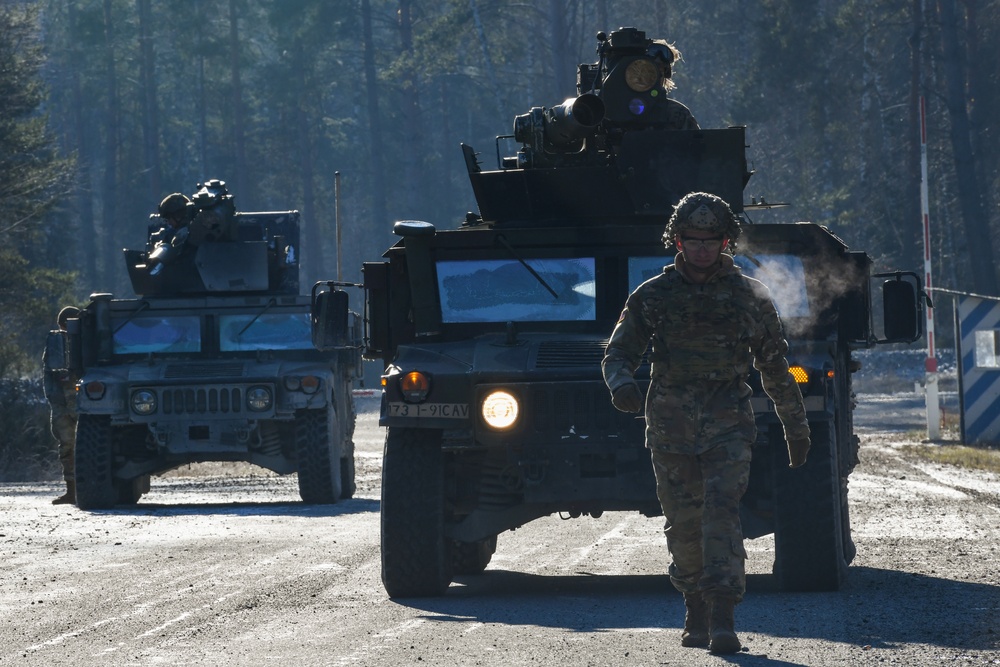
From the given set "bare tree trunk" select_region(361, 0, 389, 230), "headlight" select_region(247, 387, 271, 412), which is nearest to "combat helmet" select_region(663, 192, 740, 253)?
"headlight" select_region(247, 387, 271, 412)

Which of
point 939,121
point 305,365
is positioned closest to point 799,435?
point 305,365

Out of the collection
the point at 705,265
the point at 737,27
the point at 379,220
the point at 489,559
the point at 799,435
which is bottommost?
the point at 489,559

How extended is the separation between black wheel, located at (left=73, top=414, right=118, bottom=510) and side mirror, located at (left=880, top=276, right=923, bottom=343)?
9.02m

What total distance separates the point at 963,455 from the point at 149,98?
181ft

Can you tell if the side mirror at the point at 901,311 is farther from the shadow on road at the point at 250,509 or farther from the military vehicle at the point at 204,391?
the military vehicle at the point at 204,391

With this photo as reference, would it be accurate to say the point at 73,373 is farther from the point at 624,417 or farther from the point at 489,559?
the point at 624,417

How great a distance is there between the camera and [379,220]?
68.9 m

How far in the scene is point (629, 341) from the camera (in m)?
7.19

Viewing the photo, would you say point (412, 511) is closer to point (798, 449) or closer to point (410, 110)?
point (798, 449)

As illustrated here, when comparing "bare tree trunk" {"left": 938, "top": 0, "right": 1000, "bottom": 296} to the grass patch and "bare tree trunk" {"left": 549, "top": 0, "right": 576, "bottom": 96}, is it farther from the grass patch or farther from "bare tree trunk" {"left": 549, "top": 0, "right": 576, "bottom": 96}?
the grass patch

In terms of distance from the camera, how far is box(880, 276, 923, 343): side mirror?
9.87m

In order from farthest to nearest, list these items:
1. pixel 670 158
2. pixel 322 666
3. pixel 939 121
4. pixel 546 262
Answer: pixel 939 121, pixel 670 158, pixel 546 262, pixel 322 666

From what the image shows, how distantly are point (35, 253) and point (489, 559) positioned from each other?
1840 inches

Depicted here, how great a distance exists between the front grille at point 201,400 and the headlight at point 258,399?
0.27ft
